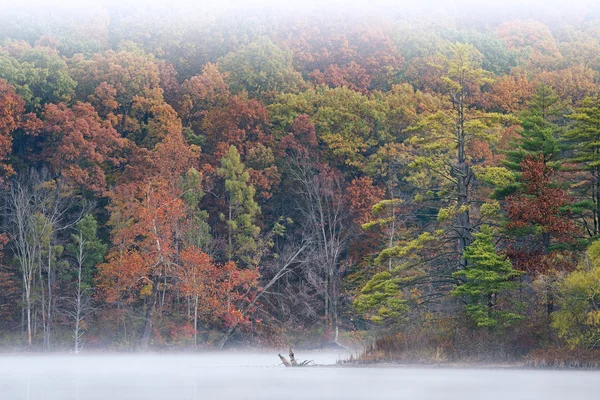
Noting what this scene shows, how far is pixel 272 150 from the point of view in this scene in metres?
55.5

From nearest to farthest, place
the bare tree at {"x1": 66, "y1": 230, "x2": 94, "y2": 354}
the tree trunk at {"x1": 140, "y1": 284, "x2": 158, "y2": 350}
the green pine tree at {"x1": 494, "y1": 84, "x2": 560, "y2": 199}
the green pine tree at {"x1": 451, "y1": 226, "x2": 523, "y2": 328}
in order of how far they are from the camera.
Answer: the green pine tree at {"x1": 451, "y1": 226, "x2": 523, "y2": 328} < the green pine tree at {"x1": 494, "y1": 84, "x2": 560, "y2": 199} < the bare tree at {"x1": 66, "y1": 230, "x2": 94, "y2": 354} < the tree trunk at {"x1": 140, "y1": 284, "x2": 158, "y2": 350}

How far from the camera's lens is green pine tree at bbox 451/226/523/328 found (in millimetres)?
33219

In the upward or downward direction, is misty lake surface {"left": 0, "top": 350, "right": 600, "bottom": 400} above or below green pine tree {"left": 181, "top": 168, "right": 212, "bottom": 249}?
below

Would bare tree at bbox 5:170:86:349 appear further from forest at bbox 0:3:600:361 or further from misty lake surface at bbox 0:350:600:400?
misty lake surface at bbox 0:350:600:400

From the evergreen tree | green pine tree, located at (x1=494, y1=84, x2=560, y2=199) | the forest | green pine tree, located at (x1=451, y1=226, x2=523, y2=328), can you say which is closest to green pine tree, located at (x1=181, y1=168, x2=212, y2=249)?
the forest

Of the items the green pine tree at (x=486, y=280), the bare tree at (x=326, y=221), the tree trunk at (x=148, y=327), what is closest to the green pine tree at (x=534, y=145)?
the green pine tree at (x=486, y=280)

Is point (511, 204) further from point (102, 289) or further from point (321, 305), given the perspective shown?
point (102, 289)

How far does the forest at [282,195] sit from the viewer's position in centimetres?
3494

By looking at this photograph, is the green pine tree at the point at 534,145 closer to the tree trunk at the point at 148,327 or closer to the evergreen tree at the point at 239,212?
the evergreen tree at the point at 239,212

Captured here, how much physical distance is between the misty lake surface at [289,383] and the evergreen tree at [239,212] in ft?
51.7

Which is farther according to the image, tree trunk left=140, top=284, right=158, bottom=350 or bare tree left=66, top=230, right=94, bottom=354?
tree trunk left=140, top=284, right=158, bottom=350

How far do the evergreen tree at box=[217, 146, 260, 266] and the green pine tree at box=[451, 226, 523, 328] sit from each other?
669 inches

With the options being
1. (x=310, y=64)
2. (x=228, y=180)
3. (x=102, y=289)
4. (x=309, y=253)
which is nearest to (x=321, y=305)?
(x=309, y=253)

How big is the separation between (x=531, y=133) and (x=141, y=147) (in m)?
26.3
